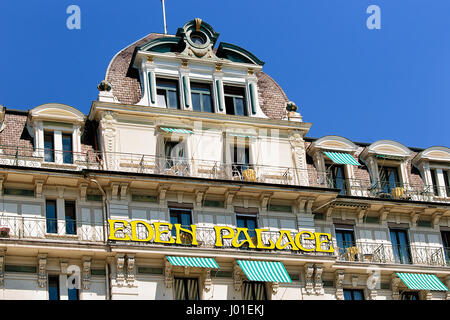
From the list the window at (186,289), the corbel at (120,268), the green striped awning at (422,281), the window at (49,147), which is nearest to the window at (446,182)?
the green striped awning at (422,281)

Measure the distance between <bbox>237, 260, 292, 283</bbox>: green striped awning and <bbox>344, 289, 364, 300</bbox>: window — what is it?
3638mm

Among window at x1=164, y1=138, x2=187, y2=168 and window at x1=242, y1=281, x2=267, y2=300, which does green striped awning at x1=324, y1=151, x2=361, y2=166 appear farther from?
window at x1=242, y1=281, x2=267, y2=300

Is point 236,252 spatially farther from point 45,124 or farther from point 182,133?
point 45,124

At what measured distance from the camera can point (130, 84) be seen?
48.8 meters

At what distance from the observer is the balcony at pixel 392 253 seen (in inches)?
1912

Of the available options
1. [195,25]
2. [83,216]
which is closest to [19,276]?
[83,216]

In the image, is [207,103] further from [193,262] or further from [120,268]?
[120,268]

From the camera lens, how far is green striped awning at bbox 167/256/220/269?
43.8 m

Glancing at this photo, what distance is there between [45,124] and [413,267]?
728 inches

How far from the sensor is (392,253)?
163 feet

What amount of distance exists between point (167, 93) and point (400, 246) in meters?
13.6

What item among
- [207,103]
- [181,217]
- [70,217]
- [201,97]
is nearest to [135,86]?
[201,97]

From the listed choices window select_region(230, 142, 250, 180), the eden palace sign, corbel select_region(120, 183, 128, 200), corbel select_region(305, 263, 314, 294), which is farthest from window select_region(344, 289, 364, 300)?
corbel select_region(120, 183, 128, 200)

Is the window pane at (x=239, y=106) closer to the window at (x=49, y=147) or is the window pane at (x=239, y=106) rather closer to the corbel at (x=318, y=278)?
the corbel at (x=318, y=278)
